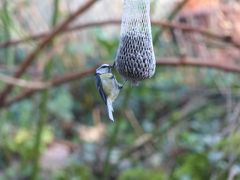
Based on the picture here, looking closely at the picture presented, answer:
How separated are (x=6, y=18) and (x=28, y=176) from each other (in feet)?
4.72

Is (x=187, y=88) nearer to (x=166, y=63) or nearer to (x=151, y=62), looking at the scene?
(x=166, y=63)

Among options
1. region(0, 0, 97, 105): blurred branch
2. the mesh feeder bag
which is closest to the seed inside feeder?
the mesh feeder bag

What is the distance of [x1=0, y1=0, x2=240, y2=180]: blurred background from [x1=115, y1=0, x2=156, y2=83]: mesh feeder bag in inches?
42.0

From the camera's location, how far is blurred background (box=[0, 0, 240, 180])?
2068mm

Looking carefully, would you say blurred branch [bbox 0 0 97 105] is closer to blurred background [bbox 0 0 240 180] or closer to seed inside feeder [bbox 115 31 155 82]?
blurred background [bbox 0 0 240 180]

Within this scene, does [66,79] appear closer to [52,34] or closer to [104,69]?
[52,34]

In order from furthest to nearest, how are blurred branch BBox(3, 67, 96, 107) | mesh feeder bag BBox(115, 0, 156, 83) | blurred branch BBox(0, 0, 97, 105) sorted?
blurred branch BBox(3, 67, 96, 107) → blurred branch BBox(0, 0, 97, 105) → mesh feeder bag BBox(115, 0, 156, 83)

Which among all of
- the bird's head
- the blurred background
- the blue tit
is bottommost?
the blurred background

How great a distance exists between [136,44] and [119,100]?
3.29 meters

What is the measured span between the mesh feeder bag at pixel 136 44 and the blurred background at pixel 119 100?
1066mm

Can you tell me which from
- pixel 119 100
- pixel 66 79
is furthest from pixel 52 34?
pixel 119 100

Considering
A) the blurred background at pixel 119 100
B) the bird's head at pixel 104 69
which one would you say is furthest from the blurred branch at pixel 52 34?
the bird's head at pixel 104 69

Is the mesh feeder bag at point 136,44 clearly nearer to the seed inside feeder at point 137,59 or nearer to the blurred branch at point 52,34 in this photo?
the seed inside feeder at point 137,59

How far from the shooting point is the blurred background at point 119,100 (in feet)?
6.79
